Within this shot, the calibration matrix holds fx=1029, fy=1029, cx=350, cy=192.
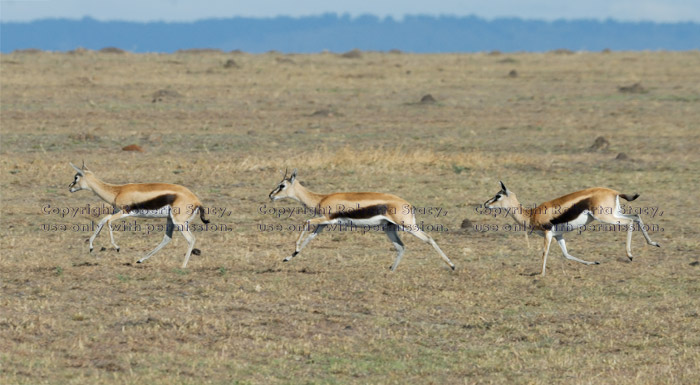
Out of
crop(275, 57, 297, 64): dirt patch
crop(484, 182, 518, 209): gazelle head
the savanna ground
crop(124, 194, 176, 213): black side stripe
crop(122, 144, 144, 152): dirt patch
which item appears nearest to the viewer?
the savanna ground

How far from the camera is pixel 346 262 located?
13.7 m

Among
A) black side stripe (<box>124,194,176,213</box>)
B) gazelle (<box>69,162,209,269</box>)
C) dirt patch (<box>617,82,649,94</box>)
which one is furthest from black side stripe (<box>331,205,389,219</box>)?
dirt patch (<box>617,82,649,94</box>)

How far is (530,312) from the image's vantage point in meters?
11.2

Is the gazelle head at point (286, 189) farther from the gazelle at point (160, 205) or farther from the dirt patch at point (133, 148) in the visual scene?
the dirt patch at point (133, 148)

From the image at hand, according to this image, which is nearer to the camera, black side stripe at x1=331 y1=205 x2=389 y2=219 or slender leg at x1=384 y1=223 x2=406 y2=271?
black side stripe at x1=331 y1=205 x2=389 y2=219

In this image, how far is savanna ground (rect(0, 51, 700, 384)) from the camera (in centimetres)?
940

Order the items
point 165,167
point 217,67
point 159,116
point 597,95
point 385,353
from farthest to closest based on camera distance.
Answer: point 217,67 < point 597,95 < point 159,116 < point 165,167 < point 385,353

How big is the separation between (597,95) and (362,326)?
30735mm

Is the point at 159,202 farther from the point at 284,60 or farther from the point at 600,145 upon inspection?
the point at 284,60

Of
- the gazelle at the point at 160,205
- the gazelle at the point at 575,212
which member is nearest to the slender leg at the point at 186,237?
the gazelle at the point at 160,205

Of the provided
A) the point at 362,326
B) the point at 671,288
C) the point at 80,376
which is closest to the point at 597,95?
the point at 671,288

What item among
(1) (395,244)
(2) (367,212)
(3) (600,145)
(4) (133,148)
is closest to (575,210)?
(1) (395,244)

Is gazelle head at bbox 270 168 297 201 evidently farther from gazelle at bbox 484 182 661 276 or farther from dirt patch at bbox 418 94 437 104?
dirt patch at bbox 418 94 437 104

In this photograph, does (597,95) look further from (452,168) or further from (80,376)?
(80,376)
